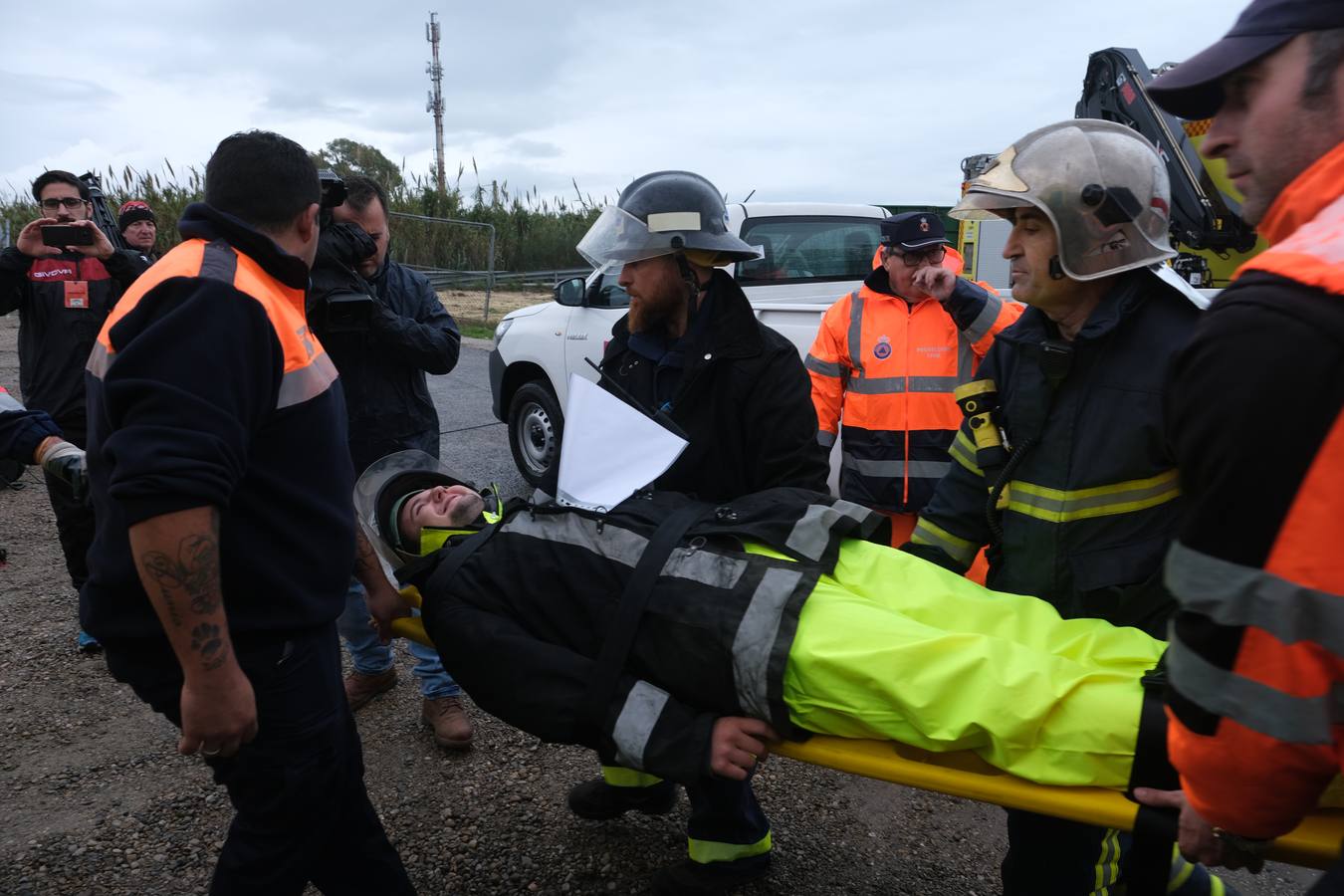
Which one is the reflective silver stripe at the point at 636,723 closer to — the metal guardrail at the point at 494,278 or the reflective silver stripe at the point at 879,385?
the reflective silver stripe at the point at 879,385

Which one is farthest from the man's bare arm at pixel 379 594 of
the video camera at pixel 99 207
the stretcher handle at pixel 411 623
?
the video camera at pixel 99 207

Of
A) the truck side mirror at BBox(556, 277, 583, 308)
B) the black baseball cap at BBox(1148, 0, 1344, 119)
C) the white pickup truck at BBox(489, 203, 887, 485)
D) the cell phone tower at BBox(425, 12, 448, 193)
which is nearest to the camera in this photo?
the black baseball cap at BBox(1148, 0, 1344, 119)

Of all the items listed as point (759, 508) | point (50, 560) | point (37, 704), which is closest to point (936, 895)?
point (759, 508)

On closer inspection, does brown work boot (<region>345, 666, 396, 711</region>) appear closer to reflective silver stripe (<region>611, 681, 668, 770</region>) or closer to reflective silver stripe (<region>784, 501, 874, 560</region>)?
reflective silver stripe (<region>611, 681, 668, 770</region>)

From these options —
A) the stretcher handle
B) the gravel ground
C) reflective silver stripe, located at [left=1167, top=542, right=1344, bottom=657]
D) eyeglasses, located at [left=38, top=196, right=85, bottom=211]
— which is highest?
eyeglasses, located at [left=38, top=196, right=85, bottom=211]

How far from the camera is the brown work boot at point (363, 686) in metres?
3.61

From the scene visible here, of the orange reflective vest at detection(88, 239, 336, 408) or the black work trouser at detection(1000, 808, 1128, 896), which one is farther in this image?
the black work trouser at detection(1000, 808, 1128, 896)

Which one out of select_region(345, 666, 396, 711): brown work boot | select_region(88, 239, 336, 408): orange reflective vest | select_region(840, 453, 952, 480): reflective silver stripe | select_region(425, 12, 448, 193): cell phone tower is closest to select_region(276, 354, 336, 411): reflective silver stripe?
select_region(88, 239, 336, 408): orange reflective vest

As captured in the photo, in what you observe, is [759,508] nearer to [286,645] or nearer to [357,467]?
[286,645]

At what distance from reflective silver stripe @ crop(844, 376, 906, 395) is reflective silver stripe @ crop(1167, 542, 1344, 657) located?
2529mm

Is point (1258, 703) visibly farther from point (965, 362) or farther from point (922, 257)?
point (922, 257)

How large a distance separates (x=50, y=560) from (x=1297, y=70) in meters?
6.23

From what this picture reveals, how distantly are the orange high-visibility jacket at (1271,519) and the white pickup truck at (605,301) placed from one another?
445 cm

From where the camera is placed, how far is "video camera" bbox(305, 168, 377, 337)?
3.15 m
